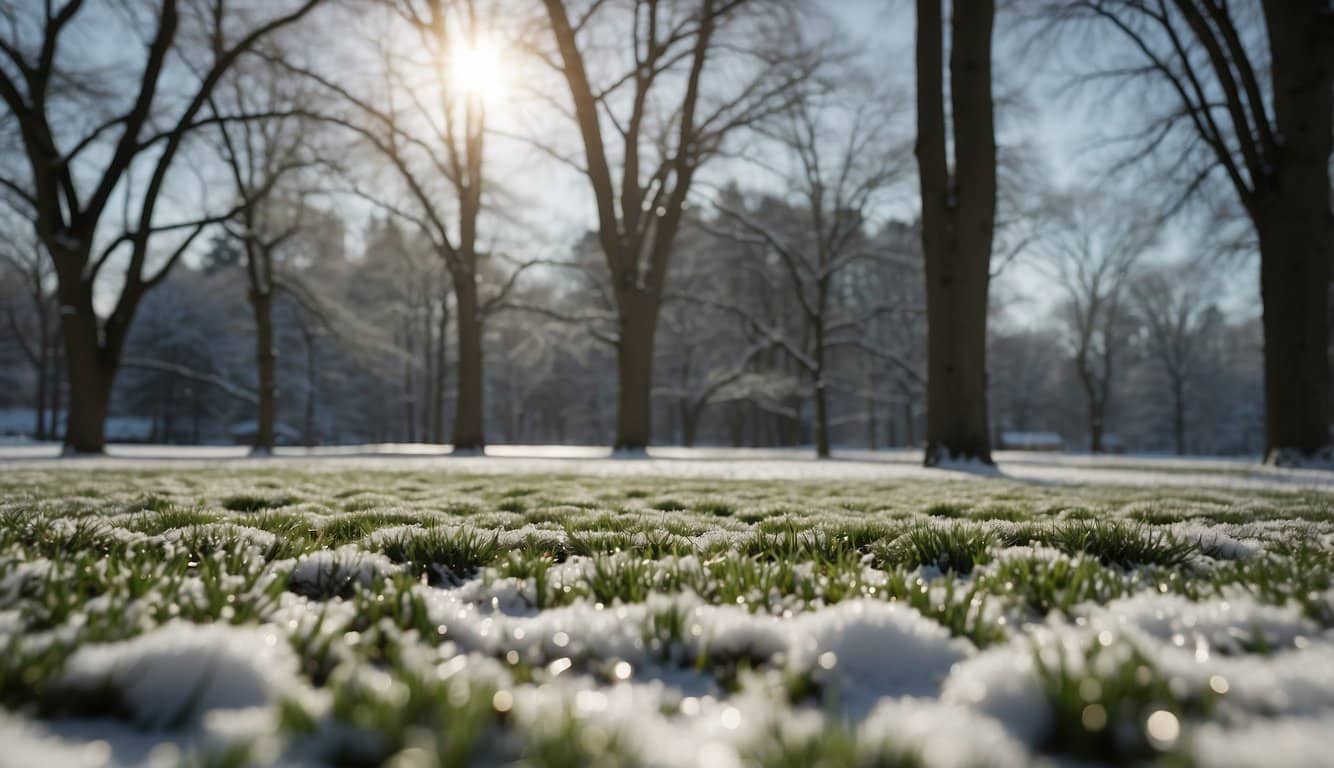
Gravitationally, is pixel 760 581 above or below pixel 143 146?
below

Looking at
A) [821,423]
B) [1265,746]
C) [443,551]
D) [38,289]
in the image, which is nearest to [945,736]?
[1265,746]

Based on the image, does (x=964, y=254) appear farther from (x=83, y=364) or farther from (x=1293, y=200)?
(x=83, y=364)

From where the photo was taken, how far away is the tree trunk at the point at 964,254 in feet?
29.8

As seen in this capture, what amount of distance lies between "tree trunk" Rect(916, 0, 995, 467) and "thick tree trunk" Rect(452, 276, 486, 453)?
33.6 feet

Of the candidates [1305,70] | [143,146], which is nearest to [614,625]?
[1305,70]

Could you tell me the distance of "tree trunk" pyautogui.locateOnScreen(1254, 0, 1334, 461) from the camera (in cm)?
947

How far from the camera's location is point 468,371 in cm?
1598

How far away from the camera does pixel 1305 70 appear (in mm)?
9805

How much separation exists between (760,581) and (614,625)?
576 mm

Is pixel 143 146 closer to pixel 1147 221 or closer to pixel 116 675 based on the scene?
pixel 116 675

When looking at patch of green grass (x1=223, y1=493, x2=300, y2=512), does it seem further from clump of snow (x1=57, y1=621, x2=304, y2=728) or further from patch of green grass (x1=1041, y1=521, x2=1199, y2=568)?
patch of green grass (x1=1041, y1=521, x2=1199, y2=568)

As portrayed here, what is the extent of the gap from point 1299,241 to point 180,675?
13.1 metres

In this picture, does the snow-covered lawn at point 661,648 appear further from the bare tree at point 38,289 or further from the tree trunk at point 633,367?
the bare tree at point 38,289

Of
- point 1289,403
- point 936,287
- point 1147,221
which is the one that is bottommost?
point 1289,403
